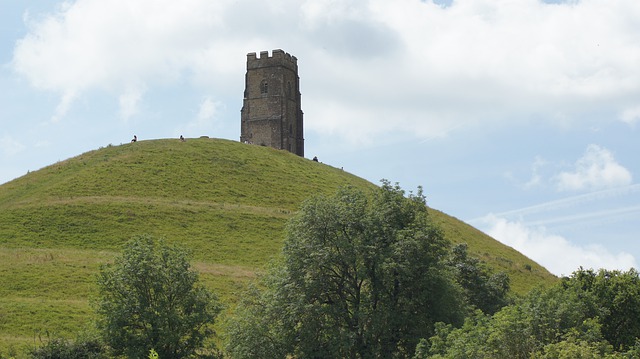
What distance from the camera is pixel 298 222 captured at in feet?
138

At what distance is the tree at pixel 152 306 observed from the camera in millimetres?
39094

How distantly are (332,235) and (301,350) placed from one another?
18.9 feet

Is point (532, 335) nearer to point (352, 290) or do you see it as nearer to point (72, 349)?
point (352, 290)

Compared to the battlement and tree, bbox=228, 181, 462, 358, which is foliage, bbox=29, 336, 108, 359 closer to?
tree, bbox=228, 181, 462, 358

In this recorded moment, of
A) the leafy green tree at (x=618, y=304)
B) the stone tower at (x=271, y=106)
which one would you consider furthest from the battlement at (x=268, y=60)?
the leafy green tree at (x=618, y=304)

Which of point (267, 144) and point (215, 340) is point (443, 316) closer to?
point (215, 340)

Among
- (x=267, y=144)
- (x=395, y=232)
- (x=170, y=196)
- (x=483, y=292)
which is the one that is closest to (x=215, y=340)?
(x=395, y=232)

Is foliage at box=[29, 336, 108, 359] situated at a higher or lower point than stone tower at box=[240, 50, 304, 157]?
lower

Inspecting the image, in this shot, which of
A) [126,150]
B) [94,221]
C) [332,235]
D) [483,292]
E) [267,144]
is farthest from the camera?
[267,144]

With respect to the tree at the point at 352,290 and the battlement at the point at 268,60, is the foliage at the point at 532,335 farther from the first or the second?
the battlement at the point at 268,60

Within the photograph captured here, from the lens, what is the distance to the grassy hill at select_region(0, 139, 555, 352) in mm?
54625

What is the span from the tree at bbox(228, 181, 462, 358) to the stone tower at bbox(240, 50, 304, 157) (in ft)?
240

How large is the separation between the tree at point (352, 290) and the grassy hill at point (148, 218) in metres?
13.1

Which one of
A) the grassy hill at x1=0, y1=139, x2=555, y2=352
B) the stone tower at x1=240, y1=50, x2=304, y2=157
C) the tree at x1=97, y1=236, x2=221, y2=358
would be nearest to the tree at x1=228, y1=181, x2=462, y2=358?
the tree at x1=97, y1=236, x2=221, y2=358
